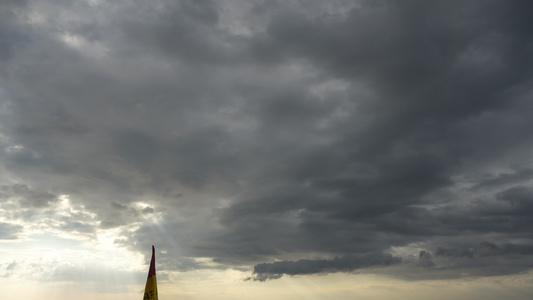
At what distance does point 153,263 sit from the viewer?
29.1 metres

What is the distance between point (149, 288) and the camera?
2956 centimetres

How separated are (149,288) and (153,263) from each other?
2.18 meters

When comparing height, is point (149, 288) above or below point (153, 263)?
below
